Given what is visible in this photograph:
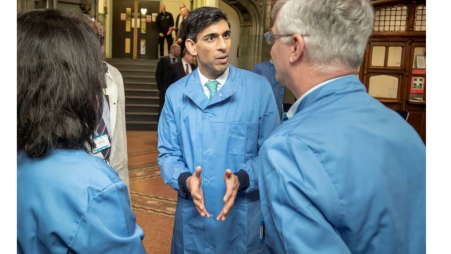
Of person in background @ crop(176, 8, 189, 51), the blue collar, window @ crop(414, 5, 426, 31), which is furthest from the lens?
window @ crop(414, 5, 426, 31)

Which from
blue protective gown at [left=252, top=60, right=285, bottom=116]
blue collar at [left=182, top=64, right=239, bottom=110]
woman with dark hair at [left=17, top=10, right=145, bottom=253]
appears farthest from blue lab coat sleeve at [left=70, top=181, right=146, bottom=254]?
blue protective gown at [left=252, top=60, right=285, bottom=116]

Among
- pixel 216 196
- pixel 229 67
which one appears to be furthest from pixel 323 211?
pixel 229 67

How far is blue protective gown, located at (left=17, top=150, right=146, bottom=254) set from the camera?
1.03m

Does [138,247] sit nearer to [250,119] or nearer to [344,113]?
[344,113]

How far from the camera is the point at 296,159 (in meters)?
1.08

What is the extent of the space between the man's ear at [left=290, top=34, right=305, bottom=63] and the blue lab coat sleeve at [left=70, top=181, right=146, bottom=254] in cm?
63

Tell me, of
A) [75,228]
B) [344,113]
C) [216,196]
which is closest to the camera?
[75,228]

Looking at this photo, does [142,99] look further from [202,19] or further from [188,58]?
[202,19]

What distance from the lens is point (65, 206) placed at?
1037 millimetres

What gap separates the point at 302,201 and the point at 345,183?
0.12 meters

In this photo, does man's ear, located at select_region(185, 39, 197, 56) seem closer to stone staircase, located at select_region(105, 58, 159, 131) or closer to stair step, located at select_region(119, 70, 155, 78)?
stone staircase, located at select_region(105, 58, 159, 131)

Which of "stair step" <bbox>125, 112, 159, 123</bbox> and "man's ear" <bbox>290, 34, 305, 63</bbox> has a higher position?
"man's ear" <bbox>290, 34, 305, 63</bbox>

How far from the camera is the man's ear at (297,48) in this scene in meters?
1.27

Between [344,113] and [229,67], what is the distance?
1205 millimetres
